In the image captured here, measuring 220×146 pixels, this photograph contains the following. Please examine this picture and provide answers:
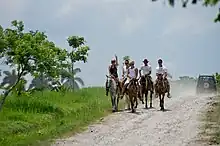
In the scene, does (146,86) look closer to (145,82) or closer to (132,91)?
(145,82)

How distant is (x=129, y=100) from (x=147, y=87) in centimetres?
192

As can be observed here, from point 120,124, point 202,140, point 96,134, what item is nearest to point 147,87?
point 120,124

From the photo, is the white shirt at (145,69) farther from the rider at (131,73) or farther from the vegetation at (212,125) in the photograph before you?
the vegetation at (212,125)

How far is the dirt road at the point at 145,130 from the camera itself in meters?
15.3

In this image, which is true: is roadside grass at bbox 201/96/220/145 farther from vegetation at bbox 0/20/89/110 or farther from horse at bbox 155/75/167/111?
vegetation at bbox 0/20/89/110

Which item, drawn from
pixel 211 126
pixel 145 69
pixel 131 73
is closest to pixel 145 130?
pixel 211 126

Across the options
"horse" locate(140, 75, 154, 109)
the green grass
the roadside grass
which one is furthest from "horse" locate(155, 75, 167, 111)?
the green grass

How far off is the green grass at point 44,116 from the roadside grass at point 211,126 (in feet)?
15.0

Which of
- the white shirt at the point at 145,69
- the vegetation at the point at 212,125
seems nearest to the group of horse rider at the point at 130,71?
the white shirt at the point at 145,69

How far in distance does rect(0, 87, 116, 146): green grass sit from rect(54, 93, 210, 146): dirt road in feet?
2.88

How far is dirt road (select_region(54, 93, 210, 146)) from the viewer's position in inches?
601

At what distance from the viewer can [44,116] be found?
23016 millimetres

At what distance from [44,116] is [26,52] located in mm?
3361

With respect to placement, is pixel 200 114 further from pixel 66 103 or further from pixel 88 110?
pixel 66 103
